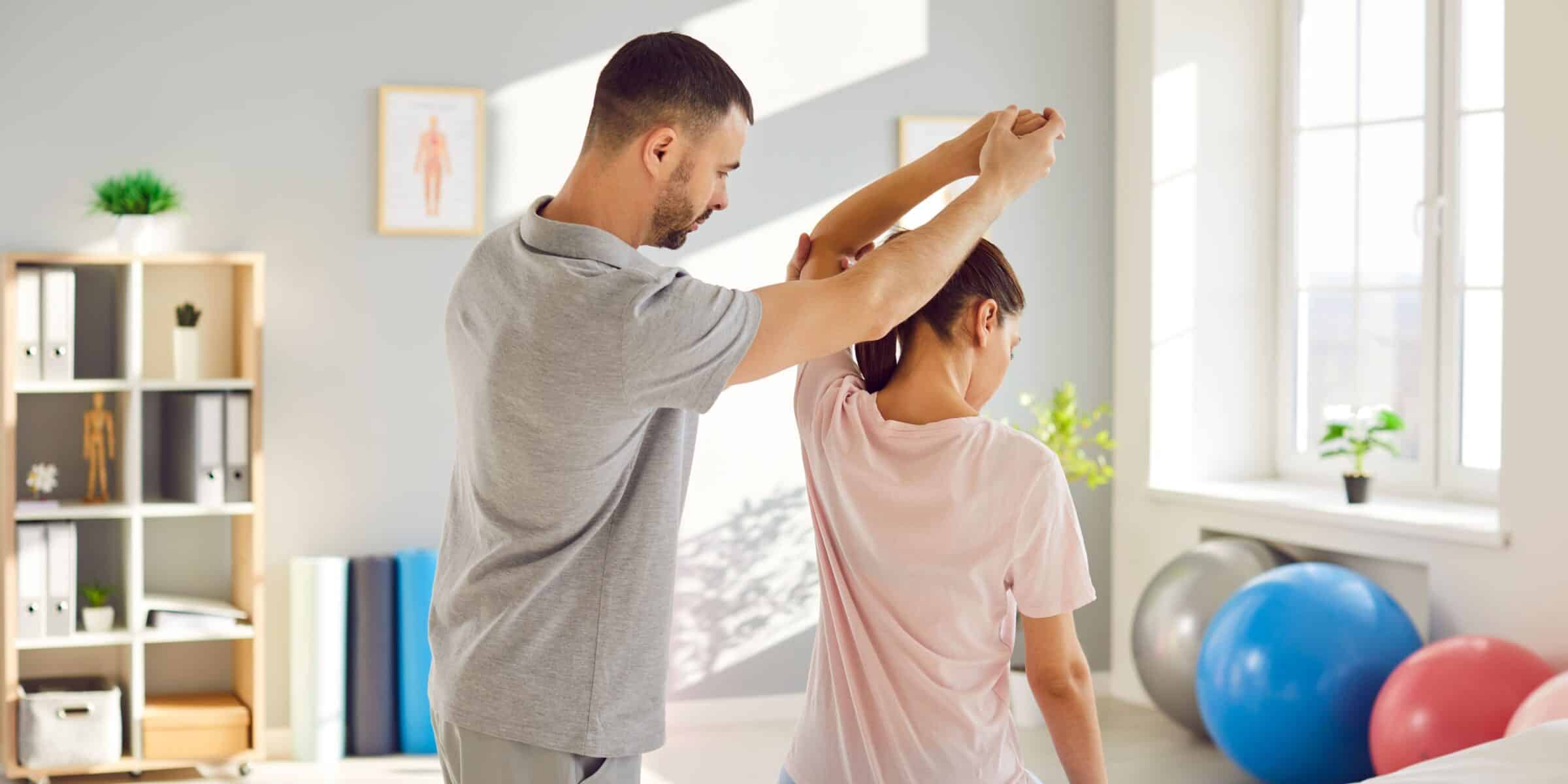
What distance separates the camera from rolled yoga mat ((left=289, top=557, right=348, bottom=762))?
14.6 ft

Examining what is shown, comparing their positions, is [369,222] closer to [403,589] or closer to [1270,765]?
[403,589]

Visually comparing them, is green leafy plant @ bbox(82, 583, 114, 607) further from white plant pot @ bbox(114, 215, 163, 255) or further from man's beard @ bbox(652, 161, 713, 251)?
man's beard @ bbox(652, 161, 713, 251)

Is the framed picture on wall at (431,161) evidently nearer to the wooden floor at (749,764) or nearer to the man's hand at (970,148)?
the wooden floor at (749,764)

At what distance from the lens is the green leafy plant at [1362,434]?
4453 millimetres

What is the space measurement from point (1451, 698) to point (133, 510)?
3.47 meters

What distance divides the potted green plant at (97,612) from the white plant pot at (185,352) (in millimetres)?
660

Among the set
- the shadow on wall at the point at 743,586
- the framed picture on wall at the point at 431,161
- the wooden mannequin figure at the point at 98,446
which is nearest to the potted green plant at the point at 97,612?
the wooden mannequin figure at the point at 98,446

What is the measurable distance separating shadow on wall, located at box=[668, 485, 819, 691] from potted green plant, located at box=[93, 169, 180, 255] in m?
1.87

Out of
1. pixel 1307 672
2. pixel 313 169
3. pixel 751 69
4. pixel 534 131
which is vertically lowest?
pixel 1307 672

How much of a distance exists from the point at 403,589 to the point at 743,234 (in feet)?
5.18

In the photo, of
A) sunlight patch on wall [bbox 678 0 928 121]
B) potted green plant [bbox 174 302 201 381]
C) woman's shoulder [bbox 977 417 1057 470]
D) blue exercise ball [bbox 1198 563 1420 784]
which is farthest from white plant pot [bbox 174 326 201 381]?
woman's shoulder [bbox 977 417 1057 470]

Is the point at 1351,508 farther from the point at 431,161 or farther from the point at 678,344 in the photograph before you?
the point at 678,344

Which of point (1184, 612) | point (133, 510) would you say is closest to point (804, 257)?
point (1184, 612)

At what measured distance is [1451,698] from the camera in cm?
344
